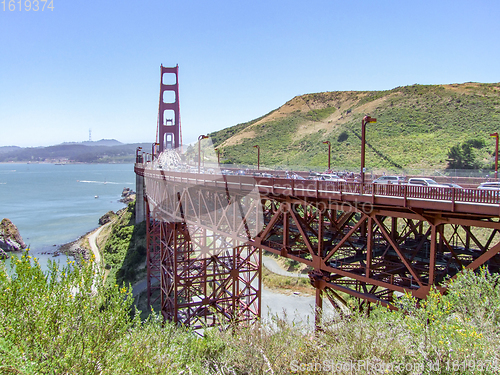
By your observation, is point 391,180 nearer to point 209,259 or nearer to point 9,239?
point 209,259

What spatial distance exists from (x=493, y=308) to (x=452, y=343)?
1653 millimetres

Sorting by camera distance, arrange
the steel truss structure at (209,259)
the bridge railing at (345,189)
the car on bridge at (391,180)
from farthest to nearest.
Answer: the steel truss structure at (209,259) < the car on bridge at (391,180) < the bridge railing at (345,189)

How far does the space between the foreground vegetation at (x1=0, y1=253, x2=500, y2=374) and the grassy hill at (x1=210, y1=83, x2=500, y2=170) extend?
3982 centimetres

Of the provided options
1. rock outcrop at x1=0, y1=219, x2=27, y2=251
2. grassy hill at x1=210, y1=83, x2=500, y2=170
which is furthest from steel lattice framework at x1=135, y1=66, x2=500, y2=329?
rock outcrop at x1=0, y1=219, x2=27, y2=251

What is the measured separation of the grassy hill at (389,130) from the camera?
49656mm

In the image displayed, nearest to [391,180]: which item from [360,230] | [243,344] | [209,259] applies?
[360,230]

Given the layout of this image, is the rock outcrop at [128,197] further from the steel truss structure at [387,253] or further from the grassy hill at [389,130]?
the steel truss structure at [387,253]

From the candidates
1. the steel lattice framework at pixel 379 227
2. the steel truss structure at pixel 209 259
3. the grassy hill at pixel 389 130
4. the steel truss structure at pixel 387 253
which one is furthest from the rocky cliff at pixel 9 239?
the steel truss structure at pixel 387 253

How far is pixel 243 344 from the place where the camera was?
327 inches

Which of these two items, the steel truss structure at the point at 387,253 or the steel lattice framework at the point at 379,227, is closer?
the steel lattice framework at the point at 379,227

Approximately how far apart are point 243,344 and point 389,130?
59.8 metres

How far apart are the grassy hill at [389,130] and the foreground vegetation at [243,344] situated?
131ft

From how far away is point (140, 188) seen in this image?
154 ft

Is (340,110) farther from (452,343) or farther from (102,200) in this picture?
(452,343)
